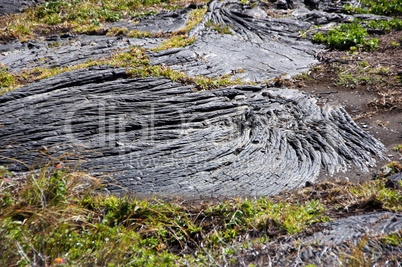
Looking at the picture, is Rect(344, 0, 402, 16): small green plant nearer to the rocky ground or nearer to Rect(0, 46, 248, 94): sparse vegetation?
the rocky ground

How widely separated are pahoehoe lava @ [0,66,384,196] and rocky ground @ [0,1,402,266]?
0.02m

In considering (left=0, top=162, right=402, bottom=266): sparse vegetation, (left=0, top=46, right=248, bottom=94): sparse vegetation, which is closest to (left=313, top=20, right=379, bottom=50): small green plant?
(left=0, top=46, right=248, bottom=94): sparse vegetation

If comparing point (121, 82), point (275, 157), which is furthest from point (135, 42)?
point (275, 157)

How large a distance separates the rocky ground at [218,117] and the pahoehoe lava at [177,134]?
2 centimetres

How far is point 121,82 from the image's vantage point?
251 inches

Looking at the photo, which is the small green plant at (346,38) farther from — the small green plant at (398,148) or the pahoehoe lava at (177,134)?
the small green plant at (398,148)

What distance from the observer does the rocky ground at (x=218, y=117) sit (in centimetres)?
416

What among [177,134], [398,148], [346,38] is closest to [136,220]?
[177,134]

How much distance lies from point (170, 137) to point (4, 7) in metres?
9.40

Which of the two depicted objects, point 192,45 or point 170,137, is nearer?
point 170,137

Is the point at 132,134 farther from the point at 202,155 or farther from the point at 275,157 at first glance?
the point at 275,157

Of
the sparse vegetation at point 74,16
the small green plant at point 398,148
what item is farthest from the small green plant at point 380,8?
the small green plant at point 398,148

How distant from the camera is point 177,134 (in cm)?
523

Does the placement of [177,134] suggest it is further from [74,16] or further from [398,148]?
[74,16]
